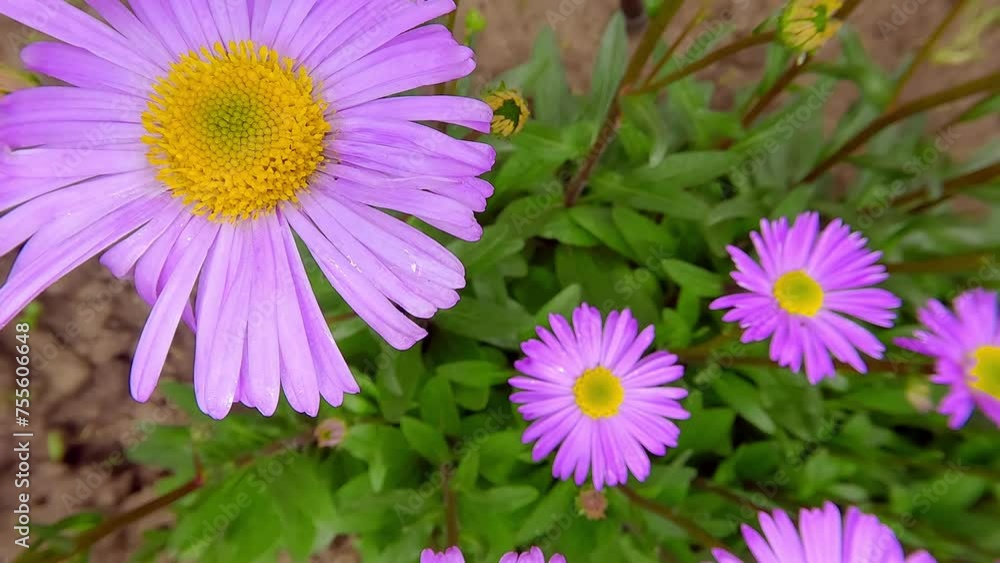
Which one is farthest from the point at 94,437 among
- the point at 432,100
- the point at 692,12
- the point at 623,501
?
the point at 692,12

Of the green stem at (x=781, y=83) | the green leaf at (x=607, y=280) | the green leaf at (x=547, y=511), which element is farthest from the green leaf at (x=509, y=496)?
the green stem at (x=781, y=83)

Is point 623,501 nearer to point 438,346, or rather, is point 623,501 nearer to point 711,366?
point 711,366

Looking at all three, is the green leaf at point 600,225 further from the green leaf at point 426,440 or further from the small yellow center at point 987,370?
the small yellow center at point 987,370

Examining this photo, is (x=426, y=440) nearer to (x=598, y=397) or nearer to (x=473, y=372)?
(x=473, y=372)

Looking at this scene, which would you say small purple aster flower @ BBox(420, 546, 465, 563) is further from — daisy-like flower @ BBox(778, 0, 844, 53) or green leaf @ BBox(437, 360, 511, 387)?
daisy-like flower @ BBox(778, 0, 844, 53)

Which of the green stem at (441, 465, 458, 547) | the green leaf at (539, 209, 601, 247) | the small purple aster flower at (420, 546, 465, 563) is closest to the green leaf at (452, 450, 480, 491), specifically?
the green stem at (441, 465, 458, 547)
